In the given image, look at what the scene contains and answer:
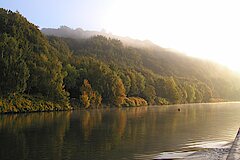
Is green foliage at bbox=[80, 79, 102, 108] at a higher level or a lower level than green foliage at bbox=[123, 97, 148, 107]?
higher

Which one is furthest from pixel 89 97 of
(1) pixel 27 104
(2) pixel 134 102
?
(2) pixel 134 102

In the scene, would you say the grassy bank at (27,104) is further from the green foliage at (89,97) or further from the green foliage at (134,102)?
the green foliage at (134,102)

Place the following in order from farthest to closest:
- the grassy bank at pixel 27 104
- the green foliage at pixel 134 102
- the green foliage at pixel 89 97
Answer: the green foliage at pixel 134 102 < the green foliage at pixel 89 97 < the grassy bank at pixel 27 104

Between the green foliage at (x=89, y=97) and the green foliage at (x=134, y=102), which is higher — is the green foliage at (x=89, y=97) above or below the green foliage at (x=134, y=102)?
above

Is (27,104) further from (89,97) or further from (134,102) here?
(134,102)

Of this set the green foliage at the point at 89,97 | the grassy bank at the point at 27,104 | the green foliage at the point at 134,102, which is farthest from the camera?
the green foliage at the point at 134,102

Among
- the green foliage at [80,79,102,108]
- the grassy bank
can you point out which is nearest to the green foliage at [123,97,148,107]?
the green foliage at [80,79,102,108]

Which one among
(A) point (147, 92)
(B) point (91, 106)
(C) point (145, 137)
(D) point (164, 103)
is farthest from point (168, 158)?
(D) point (164, 103)

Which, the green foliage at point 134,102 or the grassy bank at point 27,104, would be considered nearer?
the grassy bank at point 27,104

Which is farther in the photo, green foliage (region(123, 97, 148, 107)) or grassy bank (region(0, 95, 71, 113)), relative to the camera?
green foliage (region(123, 97, 148, 107))

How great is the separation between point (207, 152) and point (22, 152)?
13.5 meters

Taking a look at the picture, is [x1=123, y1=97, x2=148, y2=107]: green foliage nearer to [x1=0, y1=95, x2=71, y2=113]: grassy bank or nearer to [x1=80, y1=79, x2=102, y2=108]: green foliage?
[x1=80, y1=79, x2=102, y2=108]: green foliage

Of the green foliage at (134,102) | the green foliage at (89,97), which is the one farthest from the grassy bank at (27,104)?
the green foliage at (134,102)

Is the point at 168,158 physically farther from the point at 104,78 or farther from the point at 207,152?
the point at 104,78
